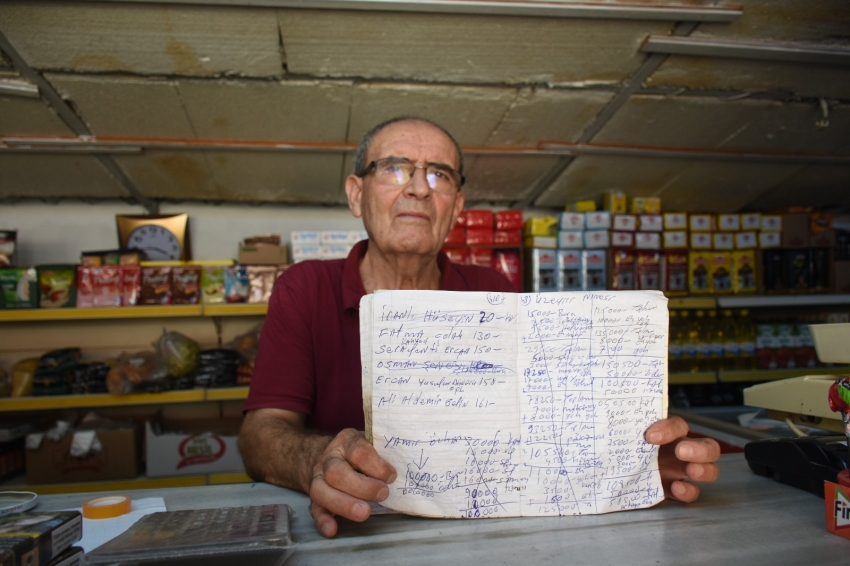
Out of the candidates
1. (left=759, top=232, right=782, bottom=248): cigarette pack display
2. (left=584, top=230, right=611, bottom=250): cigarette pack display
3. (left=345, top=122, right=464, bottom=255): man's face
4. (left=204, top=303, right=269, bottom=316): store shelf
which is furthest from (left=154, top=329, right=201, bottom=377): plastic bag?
(left=759, top=232, right=782, bottom=248): cigarette pack display

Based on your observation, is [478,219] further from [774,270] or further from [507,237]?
[774,270]

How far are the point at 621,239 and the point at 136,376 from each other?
3.02 meters

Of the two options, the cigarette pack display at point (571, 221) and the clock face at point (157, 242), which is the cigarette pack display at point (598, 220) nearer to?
the cigarette pack display at point (571, 221)

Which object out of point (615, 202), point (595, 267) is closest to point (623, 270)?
point (595, 267)

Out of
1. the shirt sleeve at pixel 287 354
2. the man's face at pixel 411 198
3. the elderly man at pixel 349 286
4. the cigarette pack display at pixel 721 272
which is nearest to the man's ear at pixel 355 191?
the elderly man at pixel 349 286

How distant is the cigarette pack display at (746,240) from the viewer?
342cm

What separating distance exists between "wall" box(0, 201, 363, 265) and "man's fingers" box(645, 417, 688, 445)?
117 inches

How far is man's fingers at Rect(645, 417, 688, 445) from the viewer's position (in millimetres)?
776

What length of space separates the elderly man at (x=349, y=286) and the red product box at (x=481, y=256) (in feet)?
5.93

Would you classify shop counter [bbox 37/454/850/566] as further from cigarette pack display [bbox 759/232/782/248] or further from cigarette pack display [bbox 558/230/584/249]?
cigarette pack display [bbox 759/232/782/248]

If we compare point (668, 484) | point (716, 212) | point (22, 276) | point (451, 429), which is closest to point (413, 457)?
point (451, 429)

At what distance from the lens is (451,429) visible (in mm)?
739

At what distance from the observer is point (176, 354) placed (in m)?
2.98

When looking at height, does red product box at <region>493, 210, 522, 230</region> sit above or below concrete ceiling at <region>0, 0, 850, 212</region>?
below
